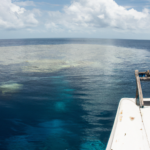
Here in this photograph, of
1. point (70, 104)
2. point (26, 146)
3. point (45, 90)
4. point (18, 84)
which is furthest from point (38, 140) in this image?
point (18, 84)

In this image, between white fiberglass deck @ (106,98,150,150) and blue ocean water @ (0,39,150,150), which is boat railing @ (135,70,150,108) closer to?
white fiberglass deck @ (106,98,150,150)

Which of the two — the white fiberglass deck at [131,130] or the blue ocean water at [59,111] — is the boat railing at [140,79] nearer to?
the white fiberglass deck at [131,130]

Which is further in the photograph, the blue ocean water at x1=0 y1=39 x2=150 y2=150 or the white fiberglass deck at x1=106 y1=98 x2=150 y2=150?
the blue ocean water at x1=0 y1=39 x2=150 y2=150

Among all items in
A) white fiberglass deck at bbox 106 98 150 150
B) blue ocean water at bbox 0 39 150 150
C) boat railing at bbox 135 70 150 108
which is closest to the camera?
white fiberglass deck at bbox 106 98 150 150

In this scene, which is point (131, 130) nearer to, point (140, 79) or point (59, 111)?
point (140, 79)

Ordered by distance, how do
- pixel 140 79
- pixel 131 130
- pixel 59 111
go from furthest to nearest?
1. pixel 59 111
2. pixel 140 79
3. pixel 131 130

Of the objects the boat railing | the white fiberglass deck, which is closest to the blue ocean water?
the white fiberglass deck

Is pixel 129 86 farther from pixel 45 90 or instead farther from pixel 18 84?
pixel 18 84

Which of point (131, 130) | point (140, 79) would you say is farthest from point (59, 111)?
point (131, 130)
